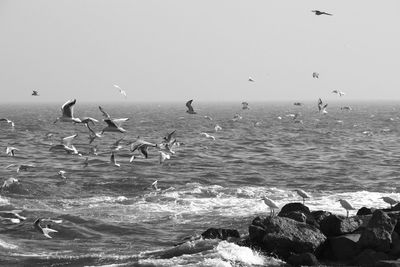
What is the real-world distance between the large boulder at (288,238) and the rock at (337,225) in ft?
2.24

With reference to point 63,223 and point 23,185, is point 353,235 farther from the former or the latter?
point 23,185

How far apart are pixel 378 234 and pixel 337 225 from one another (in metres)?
1.69

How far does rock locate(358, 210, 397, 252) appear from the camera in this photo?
17.7 metres

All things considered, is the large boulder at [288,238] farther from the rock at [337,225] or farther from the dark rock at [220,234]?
the dark rock at [220,234]

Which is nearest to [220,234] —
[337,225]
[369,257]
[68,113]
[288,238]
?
[288,238]

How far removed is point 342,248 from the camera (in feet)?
59.9

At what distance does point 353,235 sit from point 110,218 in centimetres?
1018

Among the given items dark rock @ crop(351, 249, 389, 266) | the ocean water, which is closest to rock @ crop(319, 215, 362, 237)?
dark rock @ crop(351, 249, 389, 266)

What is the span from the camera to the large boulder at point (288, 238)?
18203 millimetres

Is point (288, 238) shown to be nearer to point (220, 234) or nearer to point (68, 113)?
point (220, 234)

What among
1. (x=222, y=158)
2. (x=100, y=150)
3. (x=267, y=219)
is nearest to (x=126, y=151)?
(x=100, y=150)

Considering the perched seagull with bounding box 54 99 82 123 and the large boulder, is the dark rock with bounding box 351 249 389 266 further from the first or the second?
the perched seagull with bounding box 54 99 82 123

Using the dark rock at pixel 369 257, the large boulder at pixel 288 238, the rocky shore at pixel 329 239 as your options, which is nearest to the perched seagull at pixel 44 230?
the rocky shore at pixel 329 239

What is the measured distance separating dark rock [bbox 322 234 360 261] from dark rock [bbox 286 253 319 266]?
0.84 metres
